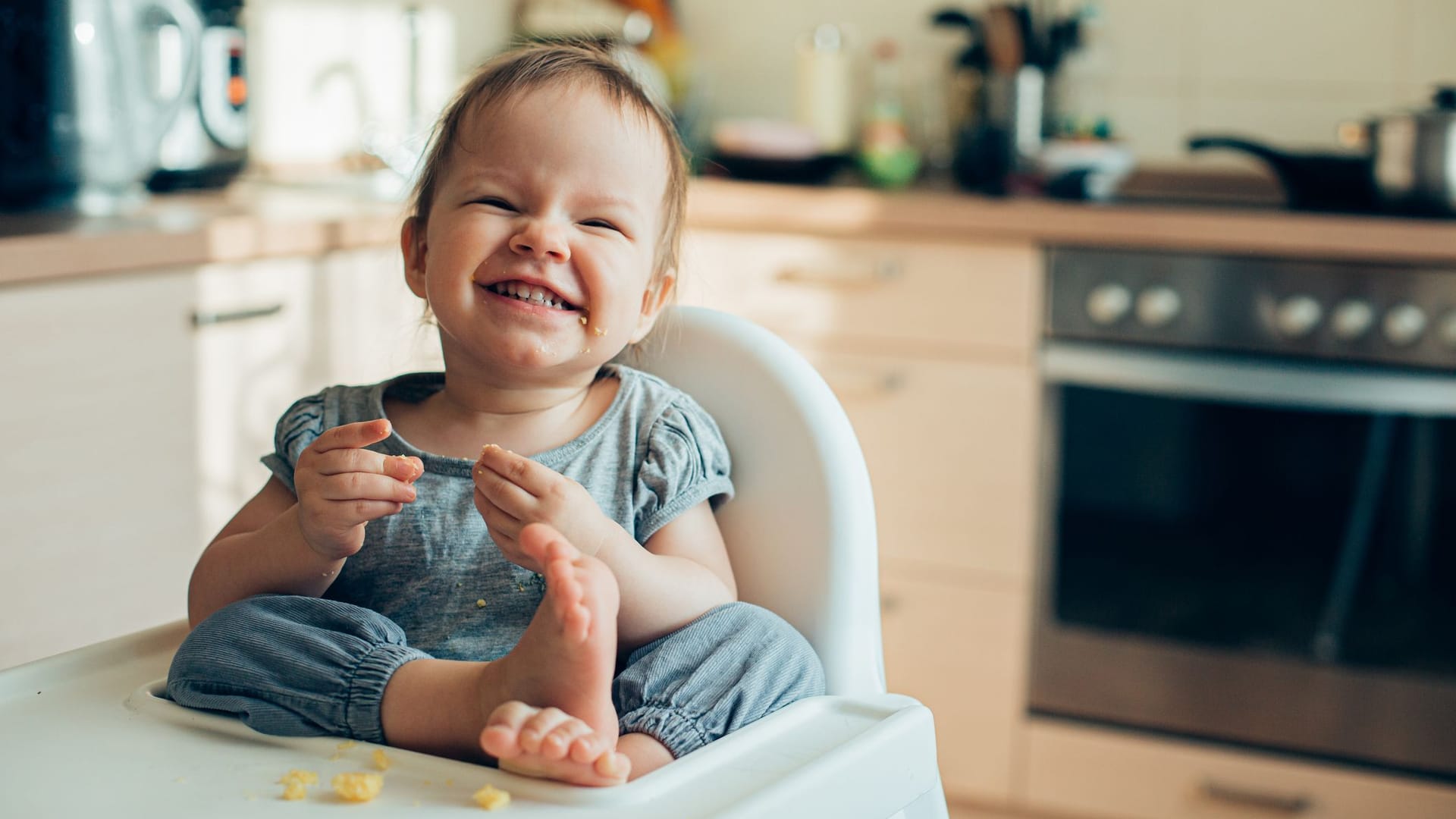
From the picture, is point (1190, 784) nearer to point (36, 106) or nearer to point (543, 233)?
point (543, 233)

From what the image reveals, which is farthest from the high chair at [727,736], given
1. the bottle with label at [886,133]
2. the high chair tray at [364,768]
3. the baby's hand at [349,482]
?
the bottle with label at [886,133]

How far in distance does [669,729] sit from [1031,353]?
133 cm

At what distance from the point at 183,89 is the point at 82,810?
1411 mm

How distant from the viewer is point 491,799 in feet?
2.24

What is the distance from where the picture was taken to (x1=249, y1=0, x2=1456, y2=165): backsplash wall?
7.66 ft

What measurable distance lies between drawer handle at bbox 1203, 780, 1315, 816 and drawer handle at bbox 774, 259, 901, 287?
0.84m

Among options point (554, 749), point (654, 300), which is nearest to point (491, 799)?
point (554, 749)

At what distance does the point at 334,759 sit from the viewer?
77 cm

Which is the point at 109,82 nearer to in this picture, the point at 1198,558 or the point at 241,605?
the point at 241,605

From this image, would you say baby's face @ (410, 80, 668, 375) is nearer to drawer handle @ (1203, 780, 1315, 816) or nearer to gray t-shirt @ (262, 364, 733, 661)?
gray t-shirt @ (262, 364, 733, 661)

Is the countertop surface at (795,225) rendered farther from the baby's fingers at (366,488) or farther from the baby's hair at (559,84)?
the baby's fingers at (366,488)

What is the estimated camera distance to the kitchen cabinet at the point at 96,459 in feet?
4.90

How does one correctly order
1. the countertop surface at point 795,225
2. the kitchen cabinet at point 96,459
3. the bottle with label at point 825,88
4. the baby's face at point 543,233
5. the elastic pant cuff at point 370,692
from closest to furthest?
the elastic pant cuff at point 370,692 < the baby's face at point 543,233 < the kitchen cabinet at point 96,459 < the countertop surface at point 795,225 < the bottle with label at point 825,88

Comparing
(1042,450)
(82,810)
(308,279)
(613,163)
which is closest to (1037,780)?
(1042,450)
